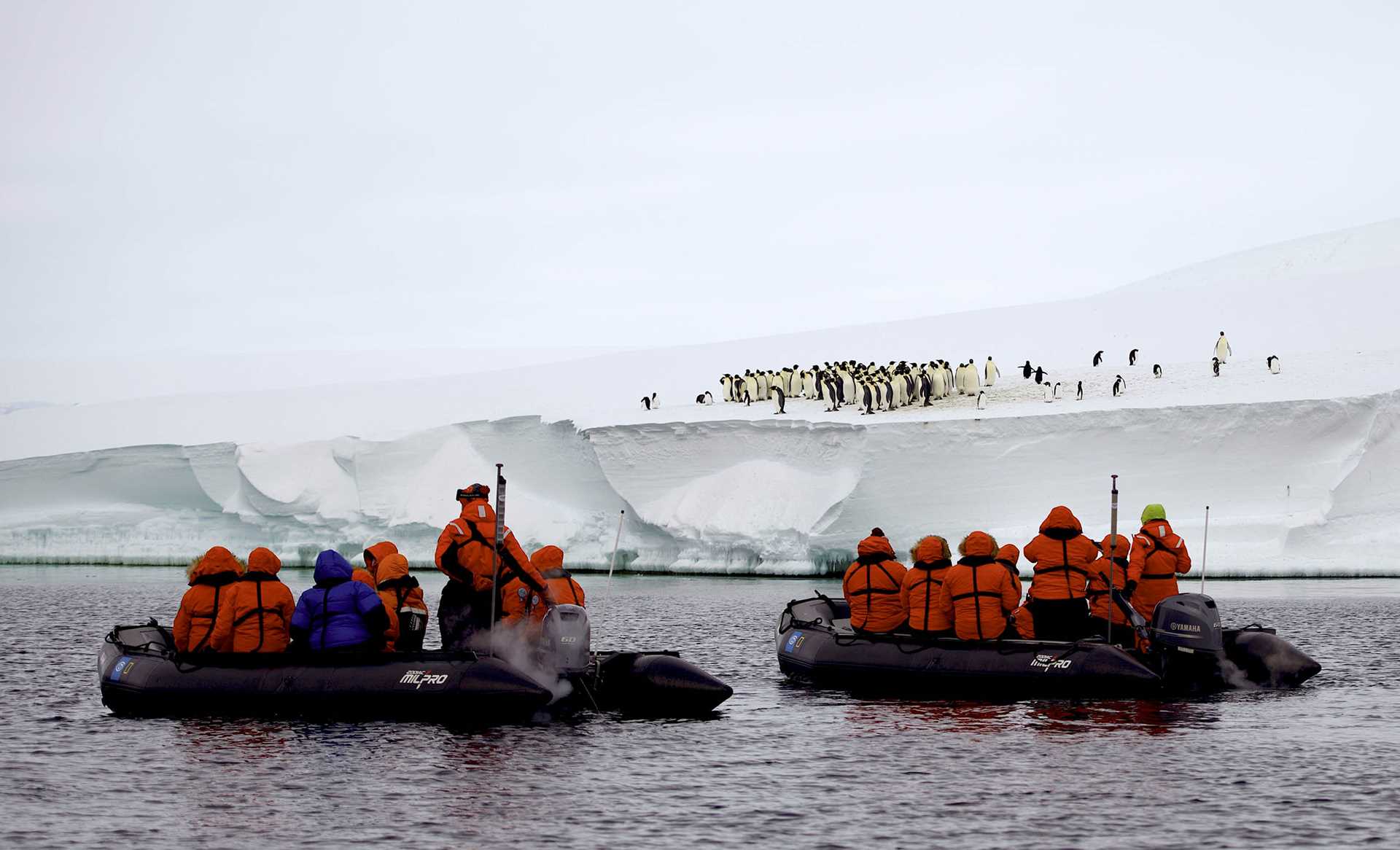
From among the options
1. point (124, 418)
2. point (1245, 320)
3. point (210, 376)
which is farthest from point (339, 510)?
point (210, 376)

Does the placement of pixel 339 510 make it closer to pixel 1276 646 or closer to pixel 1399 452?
pixel 1399 452

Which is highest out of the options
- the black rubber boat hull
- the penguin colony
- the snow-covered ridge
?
the penguin colony

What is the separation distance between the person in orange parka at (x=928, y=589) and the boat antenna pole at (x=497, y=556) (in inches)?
110

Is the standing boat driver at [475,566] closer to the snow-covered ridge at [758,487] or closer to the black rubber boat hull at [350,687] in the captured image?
the black rubber boat hull at [350,687]

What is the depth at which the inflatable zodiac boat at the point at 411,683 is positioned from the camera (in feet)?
30.4

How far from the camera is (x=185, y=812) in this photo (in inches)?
288

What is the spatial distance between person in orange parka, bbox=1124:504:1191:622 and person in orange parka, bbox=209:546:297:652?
5.40 metres

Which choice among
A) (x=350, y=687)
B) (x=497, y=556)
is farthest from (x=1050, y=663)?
(x=350, y=687)

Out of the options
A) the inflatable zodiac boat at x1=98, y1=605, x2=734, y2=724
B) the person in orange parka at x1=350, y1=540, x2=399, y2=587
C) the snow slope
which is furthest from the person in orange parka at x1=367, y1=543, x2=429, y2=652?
the snow slope

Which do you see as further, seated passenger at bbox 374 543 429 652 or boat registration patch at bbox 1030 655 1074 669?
boat registration patch at bbox 1030 655 1074 669

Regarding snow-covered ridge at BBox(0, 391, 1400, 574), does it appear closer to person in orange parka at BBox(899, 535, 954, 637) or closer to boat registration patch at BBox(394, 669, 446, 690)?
person in orange parka at BBox(899, 535, 954, 637)

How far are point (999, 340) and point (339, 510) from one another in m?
15.6

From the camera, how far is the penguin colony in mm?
27516

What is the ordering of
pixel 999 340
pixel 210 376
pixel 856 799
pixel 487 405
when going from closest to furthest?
pixel 856 799 < pixel 487 405 < pixel 999 340 < pixel 210 376
